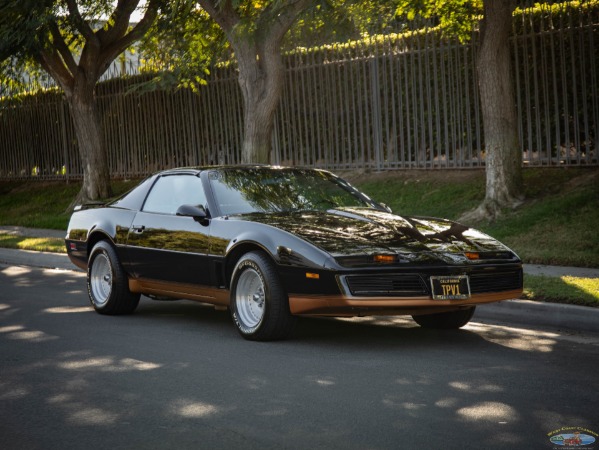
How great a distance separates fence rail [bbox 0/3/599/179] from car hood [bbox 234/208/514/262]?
7.92 m

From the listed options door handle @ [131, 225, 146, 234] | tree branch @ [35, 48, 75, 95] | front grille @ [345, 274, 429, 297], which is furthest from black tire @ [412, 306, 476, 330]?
tree branch @ [35, 48, 75, 95]

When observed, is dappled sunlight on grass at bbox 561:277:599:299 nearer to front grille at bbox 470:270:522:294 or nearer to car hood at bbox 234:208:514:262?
front grille at bbox 470:270:522:294

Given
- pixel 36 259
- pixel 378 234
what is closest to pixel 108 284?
pixel 378 234

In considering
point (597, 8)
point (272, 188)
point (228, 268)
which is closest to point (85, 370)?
point (228, 268)

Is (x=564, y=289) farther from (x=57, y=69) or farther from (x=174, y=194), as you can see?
(x=57, y=69)

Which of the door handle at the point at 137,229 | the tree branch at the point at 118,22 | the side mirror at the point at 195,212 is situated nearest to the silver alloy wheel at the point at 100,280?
the door handle at the point at 137,229

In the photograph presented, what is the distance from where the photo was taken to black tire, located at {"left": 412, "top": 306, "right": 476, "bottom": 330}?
28.7 feet

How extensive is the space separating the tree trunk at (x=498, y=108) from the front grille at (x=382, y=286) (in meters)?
7.79

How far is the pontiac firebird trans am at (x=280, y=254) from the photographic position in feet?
25.1

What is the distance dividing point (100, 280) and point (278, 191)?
7.59 ft

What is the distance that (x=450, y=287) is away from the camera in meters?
7.72

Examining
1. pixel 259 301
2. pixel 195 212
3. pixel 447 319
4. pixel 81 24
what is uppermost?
pixel 81 24

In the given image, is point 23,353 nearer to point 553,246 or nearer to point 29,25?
point 553,246

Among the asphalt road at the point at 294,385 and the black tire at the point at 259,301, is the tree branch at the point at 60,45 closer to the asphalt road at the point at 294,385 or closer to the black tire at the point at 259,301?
the asphalt road at the point at 294,385
